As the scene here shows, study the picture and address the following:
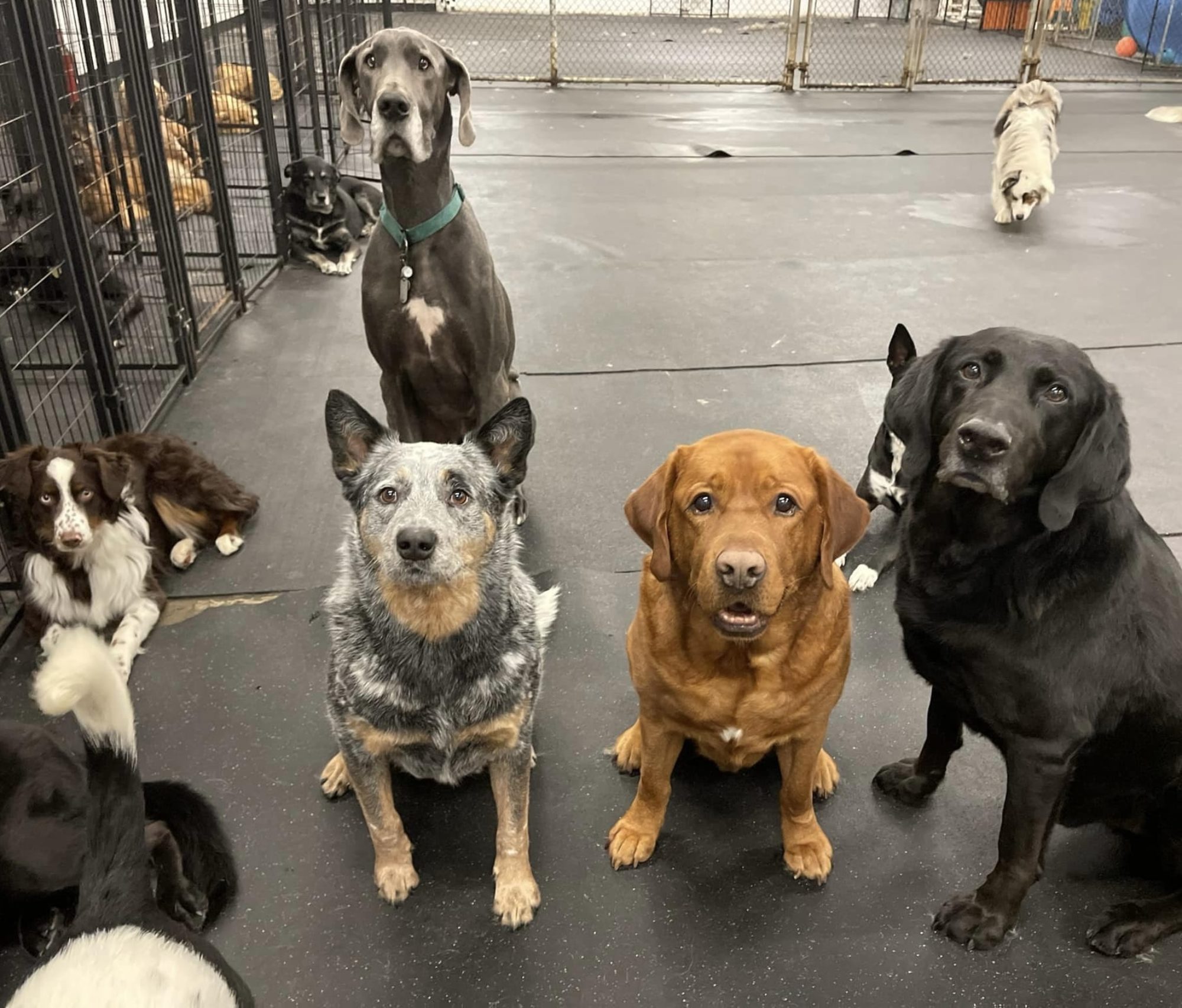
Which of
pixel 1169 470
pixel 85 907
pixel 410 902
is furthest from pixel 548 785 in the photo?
pixel 1169 470

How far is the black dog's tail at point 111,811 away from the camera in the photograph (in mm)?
1477

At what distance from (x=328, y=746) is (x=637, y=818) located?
3.05ft

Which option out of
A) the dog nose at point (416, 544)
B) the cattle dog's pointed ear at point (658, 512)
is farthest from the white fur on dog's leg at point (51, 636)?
the cattle dog's pointed ear at point (658, 512)

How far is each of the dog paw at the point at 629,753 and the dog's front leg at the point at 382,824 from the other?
0.62 metres

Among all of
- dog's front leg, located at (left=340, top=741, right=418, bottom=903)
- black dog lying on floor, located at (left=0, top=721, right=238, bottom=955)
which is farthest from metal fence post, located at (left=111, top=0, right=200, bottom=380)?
dog's front leg, located at (left=340, top=741, right=418, bottom=903)

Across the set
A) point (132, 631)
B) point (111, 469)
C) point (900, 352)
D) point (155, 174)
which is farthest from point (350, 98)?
point (900, 352)

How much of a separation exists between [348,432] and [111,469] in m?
1.32

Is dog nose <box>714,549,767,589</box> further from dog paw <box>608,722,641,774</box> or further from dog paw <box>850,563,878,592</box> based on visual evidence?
dog paw <box>850,563,878,592</box>

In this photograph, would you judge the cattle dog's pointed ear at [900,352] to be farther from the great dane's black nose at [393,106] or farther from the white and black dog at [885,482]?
the great dane's black nose at [393,106]

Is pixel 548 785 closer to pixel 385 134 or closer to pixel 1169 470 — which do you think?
pixel 385 134

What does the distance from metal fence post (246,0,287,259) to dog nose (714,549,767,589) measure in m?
5.54

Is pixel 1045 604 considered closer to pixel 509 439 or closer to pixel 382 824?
pixel 509 439

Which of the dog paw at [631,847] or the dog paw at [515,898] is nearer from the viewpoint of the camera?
the dog paw at [515,898]

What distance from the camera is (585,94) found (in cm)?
1153
